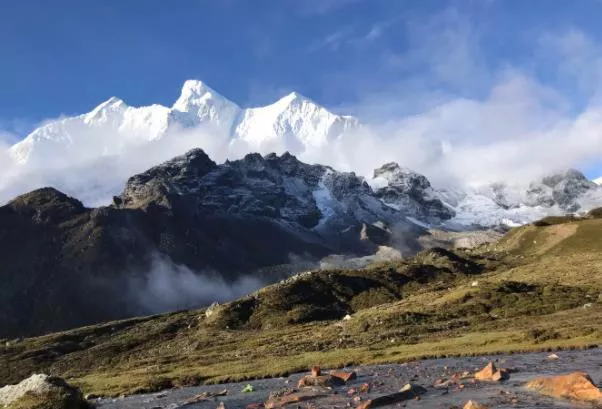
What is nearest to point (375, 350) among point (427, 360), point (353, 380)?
point (427, 360)

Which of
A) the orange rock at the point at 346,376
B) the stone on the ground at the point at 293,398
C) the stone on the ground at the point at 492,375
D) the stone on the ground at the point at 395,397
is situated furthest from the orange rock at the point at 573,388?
the orange rock at the point at 346,376

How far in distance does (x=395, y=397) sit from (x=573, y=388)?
15.0m

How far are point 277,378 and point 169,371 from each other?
39558mm

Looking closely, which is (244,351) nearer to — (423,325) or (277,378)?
(423,325)

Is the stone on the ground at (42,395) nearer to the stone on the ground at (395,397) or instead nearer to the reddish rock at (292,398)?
the reddish rock at (292,398)

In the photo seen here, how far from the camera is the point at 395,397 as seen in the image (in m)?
56.1

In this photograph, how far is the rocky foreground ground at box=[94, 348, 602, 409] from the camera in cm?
5188

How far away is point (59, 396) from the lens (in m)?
64.3

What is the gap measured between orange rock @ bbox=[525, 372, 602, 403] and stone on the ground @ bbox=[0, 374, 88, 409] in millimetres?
45453

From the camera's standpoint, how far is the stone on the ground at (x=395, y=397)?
52731mm

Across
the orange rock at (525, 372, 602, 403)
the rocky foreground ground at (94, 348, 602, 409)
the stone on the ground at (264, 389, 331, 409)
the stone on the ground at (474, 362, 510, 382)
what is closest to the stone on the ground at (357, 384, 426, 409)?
the rocky foreground ground at (94, 348, 602, 409)

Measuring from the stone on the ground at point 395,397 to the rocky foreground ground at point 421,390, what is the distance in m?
0.10

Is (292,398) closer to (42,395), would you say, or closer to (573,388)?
(573,388)

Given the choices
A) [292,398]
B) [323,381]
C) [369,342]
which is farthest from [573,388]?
[369,342]
